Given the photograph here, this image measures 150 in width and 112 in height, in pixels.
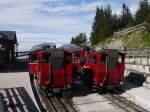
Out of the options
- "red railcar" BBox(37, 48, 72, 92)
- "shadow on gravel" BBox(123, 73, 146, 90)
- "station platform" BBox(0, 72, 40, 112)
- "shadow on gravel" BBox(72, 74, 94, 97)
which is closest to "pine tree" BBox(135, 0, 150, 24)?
"shadow on gravel" BBox(123, 73, 146, 90)

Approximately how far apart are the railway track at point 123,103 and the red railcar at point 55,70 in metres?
2.80

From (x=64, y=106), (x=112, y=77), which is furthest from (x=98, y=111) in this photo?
(x=112, y=77)

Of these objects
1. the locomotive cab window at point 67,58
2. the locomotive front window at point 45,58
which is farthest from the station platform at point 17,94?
the locomotive cab window at point 67,58

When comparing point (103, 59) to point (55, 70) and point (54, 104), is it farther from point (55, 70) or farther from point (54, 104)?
point (54, 104)

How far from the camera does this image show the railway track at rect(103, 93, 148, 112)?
19697mm

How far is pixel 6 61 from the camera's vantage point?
4241 cm

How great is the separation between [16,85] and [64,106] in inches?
312

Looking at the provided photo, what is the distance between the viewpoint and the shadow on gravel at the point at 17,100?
65.4ft

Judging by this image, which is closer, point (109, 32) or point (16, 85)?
point (16, 85)

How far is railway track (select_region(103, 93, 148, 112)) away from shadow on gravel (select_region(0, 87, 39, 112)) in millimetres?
4681

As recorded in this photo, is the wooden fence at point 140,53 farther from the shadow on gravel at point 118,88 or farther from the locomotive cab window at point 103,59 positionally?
the locomotive cab window at point 103,59

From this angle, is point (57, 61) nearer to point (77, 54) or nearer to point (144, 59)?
point (77, 54)

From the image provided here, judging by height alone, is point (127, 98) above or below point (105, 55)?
below

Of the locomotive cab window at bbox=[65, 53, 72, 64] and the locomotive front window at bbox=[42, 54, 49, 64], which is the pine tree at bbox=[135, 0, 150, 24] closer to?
the locomotive cab window at bbox=[65, 53, 72, 64]
